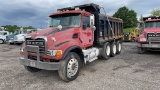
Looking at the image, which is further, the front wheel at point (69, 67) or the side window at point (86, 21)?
the side window at point (86, 21)

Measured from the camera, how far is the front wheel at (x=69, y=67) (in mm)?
5090

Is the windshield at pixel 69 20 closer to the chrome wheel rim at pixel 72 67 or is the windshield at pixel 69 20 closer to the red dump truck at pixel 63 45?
the red dump truck at pixel 63 45

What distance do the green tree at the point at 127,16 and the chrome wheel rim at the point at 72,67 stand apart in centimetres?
6507

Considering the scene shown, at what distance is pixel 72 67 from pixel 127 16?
6883 centimetres

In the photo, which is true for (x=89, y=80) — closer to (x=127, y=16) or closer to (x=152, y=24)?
(x=152, y=24)

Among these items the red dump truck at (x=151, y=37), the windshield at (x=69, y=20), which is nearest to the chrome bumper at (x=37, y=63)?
the windshield at (x=69, y=20)

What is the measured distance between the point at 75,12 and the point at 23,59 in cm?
278

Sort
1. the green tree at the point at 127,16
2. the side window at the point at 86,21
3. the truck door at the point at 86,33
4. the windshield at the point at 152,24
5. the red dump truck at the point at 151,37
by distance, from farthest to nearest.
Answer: the green tree at the point at 127,16, the windshield at the point at 152,24, the red dump truck at the point at 151,37, the side window at the point at 86,21, the truck door at the point at 86,33

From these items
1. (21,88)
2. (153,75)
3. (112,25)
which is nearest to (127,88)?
(153,75)

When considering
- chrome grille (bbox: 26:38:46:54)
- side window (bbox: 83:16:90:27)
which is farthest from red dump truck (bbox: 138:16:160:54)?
chrome grille (bbox: 26:38:46:54)

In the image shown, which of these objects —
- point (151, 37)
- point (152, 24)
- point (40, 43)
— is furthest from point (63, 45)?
point (152, 24)

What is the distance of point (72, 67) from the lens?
547 centimetres

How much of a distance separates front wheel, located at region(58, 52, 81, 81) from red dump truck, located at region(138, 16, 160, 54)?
625 centimetres

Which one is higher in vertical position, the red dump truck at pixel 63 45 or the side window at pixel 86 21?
the side window at pixel 86 21
